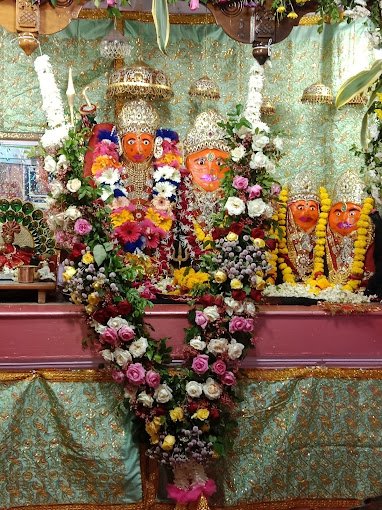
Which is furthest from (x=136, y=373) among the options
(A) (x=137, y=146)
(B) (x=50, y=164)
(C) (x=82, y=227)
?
(A) (x=137, y=146)

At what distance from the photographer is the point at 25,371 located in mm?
4484

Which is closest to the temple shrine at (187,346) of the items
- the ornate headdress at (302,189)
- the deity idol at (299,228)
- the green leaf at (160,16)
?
the deity idol at (299,228)

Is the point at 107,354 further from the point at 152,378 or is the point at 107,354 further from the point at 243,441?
the point at 243,441

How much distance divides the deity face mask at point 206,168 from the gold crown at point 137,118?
1.25 ft

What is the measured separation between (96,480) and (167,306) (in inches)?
42.2

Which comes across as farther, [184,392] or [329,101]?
[329,101]

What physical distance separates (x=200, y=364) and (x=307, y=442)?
0.89m

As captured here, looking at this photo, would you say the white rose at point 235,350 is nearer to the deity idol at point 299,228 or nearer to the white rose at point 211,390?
the white rose at point 211,390

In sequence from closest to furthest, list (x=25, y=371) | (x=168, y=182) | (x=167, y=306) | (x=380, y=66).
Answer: (x=380, y=66), (x=25, y=371), (x=167, y=306), (x=168, y=182)

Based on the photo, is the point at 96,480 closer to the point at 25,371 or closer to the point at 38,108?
the point at 25,371

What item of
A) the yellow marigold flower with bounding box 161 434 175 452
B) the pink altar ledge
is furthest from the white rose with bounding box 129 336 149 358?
the yellow marigold flower with bounding box 161 434 175 452

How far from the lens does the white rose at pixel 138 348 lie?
4410 millimetres

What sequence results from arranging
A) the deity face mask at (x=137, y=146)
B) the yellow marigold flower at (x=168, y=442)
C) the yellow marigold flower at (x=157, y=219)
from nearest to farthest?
the yellow marigold flower at (x=168, y=442) → the yellow marigold flower at (x=157, y=219) → the deity face mask at (x=137, y=146)

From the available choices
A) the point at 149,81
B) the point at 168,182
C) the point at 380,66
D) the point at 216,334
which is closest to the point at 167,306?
the point at 216,334
